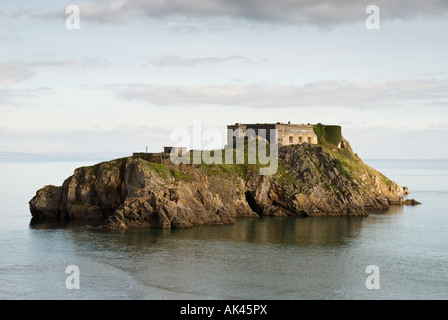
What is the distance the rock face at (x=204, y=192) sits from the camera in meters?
91.9

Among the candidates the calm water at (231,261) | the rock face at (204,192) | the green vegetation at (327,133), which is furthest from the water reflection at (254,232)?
the green vegetation at (327,133)

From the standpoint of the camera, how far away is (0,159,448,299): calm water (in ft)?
185

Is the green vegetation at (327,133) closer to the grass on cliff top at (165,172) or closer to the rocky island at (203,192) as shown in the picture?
the rocky island at (203,192)

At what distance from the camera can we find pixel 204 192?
101 m

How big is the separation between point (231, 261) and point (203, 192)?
32.8 m

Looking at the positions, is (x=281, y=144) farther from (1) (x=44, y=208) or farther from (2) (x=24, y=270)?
(2) (x=24, y=270)

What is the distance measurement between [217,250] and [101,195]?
117 ft

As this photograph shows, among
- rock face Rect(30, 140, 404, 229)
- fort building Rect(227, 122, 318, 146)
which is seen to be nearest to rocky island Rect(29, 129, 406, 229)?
rock face Rect(30, 140, 404, 229)

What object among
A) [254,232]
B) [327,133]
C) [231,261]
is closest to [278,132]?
[327,133]

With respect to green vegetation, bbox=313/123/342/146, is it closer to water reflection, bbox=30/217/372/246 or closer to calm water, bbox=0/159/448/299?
water reflection, bbox=30/217/372/246

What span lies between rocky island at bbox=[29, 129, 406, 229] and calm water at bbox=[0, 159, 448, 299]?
4.96 m

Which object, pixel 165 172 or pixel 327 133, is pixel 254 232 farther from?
pixel 327 133

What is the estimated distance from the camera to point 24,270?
6378 centimetres
